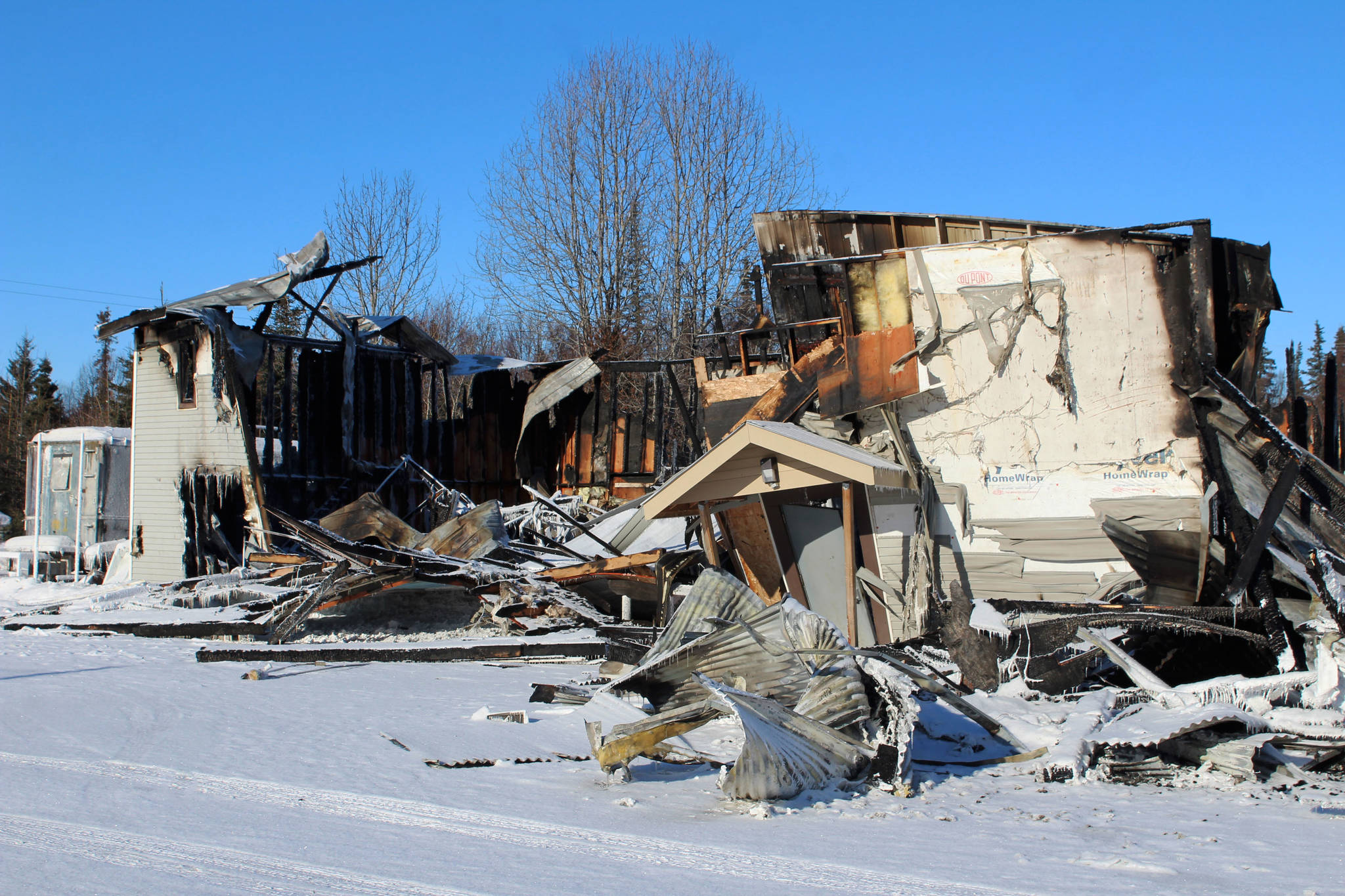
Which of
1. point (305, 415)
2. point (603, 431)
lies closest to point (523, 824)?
point (305, 415)

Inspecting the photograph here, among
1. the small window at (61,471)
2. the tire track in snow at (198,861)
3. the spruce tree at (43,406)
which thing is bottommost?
the tire track in snow at (198,861)

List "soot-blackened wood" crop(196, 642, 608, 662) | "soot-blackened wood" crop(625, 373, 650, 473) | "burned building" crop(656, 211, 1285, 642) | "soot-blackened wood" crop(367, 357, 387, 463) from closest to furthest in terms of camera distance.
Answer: "burned building" crop(656, 211, 1285, 642)
"soot-blackened wood" crop(196, 642, 608, 662)
"soot-blackened wood" crop(367, 357, 387, 463)
"soot-blackened wood" crop(625, 373, 650, 473)

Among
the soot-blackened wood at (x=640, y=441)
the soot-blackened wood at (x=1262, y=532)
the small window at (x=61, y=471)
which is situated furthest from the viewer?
the small window at (x=61, y=471)

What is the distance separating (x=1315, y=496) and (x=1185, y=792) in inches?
165

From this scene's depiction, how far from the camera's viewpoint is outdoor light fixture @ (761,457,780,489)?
377 inches

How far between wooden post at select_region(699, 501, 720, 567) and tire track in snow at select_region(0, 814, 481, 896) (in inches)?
271

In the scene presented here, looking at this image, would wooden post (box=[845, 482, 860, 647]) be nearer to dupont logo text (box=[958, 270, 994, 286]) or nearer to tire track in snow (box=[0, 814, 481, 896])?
dupont logo text (box=[958, 270, 994, 286])

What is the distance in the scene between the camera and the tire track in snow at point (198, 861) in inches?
143

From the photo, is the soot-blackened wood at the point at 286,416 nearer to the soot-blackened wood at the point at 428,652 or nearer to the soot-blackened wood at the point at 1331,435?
the soot-blackened wood at the point at 428,652

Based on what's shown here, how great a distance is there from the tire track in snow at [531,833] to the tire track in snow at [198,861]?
2.34 feet

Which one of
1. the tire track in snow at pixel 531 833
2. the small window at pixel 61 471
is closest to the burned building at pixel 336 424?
the small window at pixel 61 471

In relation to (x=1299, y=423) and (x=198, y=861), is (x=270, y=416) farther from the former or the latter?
(x=1299, y=423)

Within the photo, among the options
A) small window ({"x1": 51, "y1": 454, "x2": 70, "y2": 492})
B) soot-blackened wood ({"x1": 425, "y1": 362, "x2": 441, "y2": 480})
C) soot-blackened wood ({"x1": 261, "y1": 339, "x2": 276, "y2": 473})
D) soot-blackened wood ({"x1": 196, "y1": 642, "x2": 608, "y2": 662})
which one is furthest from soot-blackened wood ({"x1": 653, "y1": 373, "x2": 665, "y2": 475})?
small window ({"x1": 51, "y1": 454, "x2": 70, "y2": 492})

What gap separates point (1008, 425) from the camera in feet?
32.0
